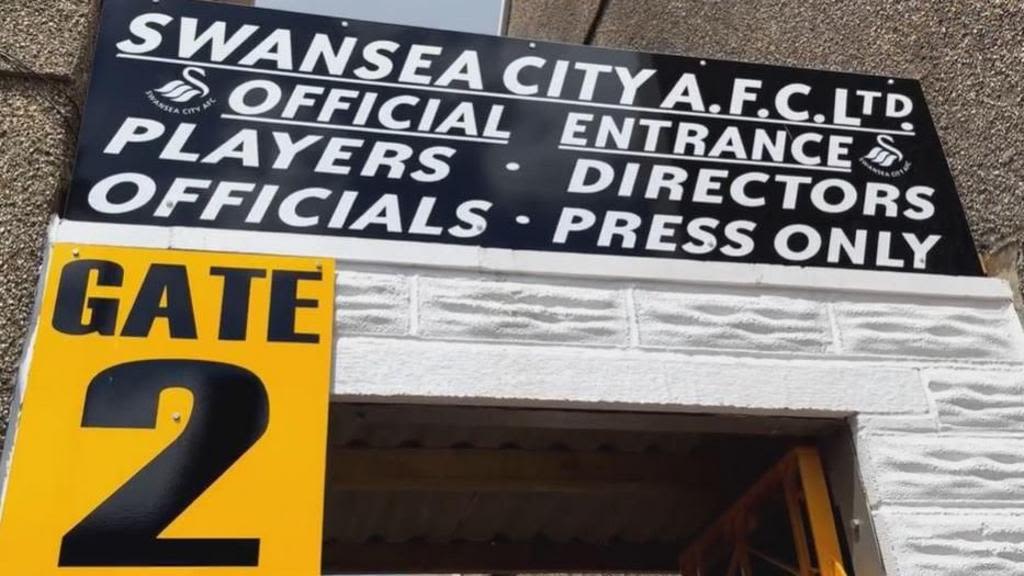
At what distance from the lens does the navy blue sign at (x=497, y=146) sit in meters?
3.02

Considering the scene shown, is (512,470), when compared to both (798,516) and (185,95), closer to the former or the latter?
(798,516)

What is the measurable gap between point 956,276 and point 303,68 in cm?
224

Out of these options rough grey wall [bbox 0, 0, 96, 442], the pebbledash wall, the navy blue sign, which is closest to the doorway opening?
the pebbledash wall

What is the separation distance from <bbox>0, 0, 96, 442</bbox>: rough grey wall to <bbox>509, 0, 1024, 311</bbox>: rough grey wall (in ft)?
9.45

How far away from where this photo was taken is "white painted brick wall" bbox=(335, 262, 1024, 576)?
113 inches

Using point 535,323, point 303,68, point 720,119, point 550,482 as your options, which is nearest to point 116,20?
point 303,68

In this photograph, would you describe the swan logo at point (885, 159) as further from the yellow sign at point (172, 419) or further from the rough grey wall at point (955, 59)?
the yellow sign at point (172, 419)

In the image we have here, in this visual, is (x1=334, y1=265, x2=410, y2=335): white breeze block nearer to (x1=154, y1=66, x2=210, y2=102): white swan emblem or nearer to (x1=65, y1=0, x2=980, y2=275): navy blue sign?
(x1=65, y1=0, x2=980, y2=275): navy blue sign

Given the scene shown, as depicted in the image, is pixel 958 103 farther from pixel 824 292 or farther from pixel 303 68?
pixel 303 68

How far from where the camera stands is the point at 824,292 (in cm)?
325

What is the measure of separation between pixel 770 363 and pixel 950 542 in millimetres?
702

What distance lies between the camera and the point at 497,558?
4895 millimetres

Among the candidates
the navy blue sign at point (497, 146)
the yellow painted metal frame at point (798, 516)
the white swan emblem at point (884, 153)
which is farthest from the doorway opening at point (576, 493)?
the white swan emblem at point (884, 153)

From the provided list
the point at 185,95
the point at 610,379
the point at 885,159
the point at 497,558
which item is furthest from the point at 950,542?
the point at 185,95
